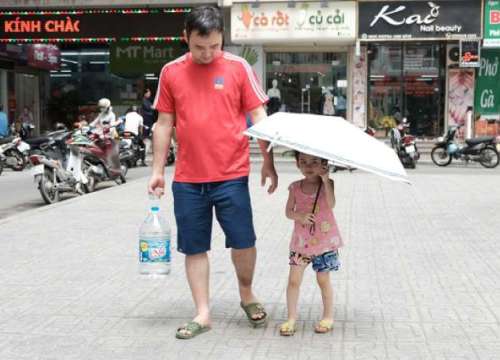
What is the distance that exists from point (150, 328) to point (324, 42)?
2001cm

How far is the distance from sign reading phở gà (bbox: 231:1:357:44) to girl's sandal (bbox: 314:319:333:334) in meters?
19.1

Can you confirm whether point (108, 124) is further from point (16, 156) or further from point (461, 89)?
point (461, 89)

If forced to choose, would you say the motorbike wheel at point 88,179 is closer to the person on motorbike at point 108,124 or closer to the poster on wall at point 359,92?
the person on motorbike at point 108,124

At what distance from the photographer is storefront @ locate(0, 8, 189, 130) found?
80.5 feet

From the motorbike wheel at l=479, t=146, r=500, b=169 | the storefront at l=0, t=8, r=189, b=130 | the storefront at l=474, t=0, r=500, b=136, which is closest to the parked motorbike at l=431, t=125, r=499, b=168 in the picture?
the motorbike wheel at l=479, t=146, r=500, b=169

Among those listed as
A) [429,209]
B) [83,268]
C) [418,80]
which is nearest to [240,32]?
[418,80]

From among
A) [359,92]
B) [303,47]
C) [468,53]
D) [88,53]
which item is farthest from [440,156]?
[88,53]

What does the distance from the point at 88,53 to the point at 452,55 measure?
13.9 m

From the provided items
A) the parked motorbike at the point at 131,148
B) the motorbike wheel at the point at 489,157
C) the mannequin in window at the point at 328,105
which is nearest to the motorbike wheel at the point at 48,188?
the parked motorbike at the point at 131,148

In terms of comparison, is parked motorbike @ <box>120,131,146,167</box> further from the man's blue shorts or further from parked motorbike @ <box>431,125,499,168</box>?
the man's blue shorts

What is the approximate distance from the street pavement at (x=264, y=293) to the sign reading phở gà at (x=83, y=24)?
14744 millimetres

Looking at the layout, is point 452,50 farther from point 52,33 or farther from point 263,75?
point 52,33

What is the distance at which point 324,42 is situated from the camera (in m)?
24.0

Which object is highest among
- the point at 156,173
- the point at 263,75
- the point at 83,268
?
the point at 263,75
